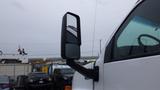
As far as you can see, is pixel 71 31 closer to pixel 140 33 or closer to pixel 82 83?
pixel 140 33

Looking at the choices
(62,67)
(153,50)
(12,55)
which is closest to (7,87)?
(62,67)

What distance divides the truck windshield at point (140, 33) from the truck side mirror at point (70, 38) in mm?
297

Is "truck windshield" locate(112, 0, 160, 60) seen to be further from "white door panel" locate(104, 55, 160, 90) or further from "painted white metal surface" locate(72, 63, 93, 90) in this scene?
"painted white metal surface" locate(72, 63, 93, 90)

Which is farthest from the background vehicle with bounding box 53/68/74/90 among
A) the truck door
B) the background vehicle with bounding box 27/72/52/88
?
the truck door

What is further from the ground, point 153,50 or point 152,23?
point 152,23

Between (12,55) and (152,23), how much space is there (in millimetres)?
71687

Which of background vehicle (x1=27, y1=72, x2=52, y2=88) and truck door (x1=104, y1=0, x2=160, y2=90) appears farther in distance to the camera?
background vehicle (x1=27, y1=72, x2=52, y2=88)

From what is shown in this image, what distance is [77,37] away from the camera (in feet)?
10.5

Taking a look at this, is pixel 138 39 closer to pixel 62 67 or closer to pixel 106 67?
pixel 106 67

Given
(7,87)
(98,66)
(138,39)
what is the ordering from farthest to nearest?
(7,87) → (98,66) → (138,39)

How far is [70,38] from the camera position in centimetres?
313

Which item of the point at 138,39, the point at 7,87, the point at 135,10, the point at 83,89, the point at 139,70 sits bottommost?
the point at 7,87

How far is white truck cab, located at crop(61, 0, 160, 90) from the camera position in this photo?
2445 millimetres

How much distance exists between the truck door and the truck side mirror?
25cm
